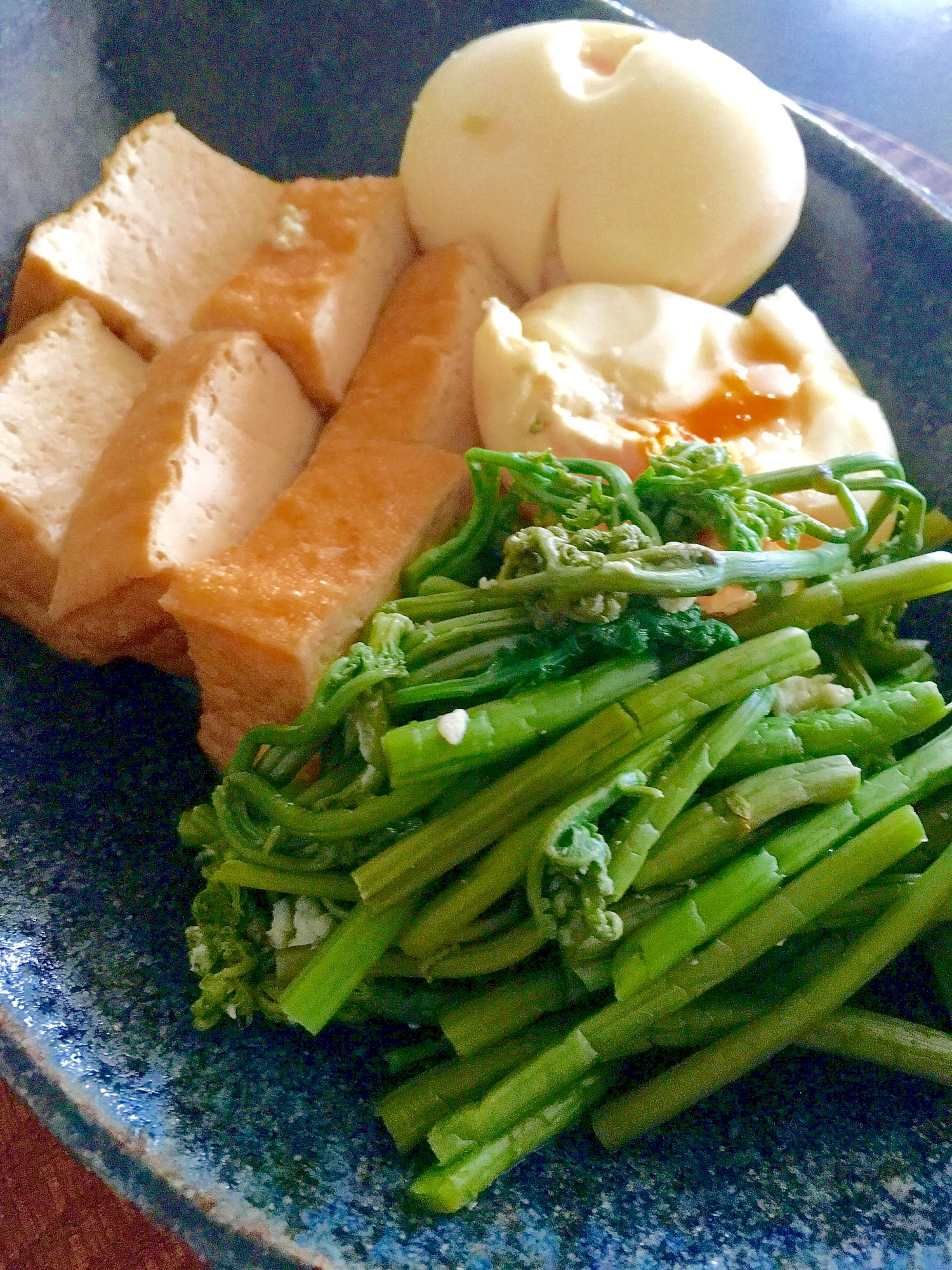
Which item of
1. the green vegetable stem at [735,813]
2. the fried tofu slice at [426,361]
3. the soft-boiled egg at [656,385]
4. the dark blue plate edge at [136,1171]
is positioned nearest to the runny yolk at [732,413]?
the soft-boiled egg at [656,385]

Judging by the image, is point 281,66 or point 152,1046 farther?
point 281,66

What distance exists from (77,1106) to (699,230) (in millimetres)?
2043

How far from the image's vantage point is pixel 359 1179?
135 centimetres

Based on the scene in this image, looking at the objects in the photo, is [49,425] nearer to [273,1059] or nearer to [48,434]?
[48,434]

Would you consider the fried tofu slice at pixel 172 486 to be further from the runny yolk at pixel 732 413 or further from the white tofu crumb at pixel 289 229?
the runny yolk at pixel 732 413

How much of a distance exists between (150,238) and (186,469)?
0.74 meters

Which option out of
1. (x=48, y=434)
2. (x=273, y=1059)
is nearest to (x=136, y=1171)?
(x=273, y=1059)

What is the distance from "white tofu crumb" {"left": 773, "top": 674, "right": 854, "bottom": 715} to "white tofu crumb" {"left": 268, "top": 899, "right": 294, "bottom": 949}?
885mm

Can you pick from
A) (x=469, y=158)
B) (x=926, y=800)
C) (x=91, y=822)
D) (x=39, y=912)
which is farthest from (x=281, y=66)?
(x=926, y=800)

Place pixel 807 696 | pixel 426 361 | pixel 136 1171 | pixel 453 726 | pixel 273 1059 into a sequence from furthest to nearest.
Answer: pixel 426 361 → pixel 807 696 → pixel 273 1059 → pixel 453 726 → pixel 136 1171

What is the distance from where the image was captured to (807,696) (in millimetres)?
1684

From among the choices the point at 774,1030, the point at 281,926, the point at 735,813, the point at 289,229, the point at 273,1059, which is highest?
the point at 289,229

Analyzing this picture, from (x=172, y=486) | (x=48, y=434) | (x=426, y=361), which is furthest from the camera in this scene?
(x=426, y=361)

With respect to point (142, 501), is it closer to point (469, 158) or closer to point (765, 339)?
point (469, 158)
